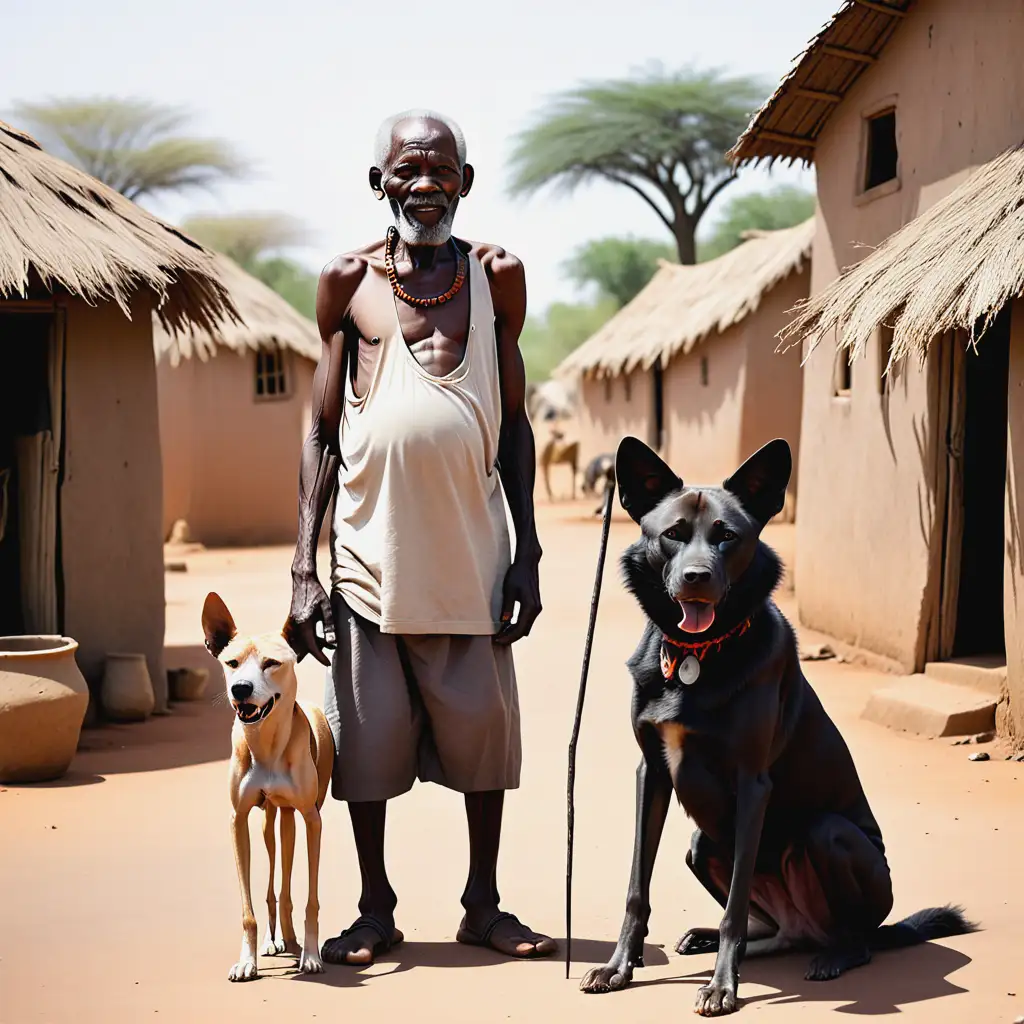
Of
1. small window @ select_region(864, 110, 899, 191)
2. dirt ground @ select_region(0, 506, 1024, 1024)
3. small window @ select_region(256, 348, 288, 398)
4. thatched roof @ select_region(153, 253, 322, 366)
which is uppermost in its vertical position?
small window @ select_region(864, 110, 899, 191)

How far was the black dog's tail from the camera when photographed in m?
3.88

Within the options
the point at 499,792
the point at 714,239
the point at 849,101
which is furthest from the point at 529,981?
the point at 714,239

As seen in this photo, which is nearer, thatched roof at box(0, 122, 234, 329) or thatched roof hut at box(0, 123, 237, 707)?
thatched roof at box(0, 122, 234, 329)

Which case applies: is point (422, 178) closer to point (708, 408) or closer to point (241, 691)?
point (241, 691)

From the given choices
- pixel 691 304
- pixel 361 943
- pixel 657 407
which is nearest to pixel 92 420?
pixel 361 943

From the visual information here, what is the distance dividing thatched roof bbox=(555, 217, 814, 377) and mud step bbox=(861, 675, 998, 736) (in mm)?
9475

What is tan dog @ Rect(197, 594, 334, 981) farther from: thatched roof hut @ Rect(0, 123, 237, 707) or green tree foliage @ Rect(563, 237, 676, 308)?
green tree foliage @ Rect(563, 237, 676, 308)

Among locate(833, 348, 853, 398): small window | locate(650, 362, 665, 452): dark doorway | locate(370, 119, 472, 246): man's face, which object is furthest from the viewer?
locate(650, 362, 665, 452): dark doorway

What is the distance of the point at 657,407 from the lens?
2161cm

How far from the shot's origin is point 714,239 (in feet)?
162

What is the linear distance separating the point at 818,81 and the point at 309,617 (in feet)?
24.0

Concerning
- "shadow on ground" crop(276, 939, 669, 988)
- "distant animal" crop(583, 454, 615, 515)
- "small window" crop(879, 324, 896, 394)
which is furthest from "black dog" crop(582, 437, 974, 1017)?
"distant animal" crop(583, 454, 615, 515)

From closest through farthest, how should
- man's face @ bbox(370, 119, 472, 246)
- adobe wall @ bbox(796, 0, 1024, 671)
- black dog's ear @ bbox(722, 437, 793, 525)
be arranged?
1. black dog's ear @ bbox(722, 437, 793, 525)
2. man's face @ bbox(370, 119, 472, 246)
3. adobe wall @ bbox(796, 0, 1024, 671)

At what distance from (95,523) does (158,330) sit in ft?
36.1
